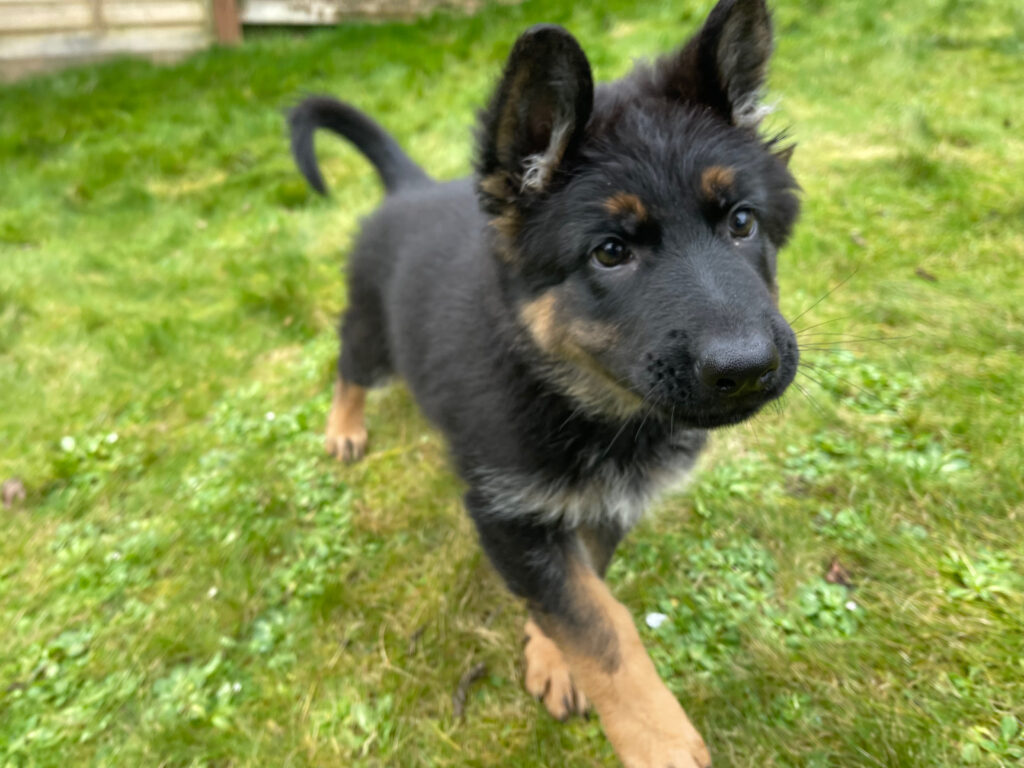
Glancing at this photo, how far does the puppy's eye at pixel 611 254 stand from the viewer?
1809 millimetres

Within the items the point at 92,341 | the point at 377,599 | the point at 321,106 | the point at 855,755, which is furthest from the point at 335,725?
the point at 92,341

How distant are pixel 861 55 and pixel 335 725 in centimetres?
740

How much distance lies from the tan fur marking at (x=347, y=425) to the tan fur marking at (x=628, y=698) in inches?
70.8

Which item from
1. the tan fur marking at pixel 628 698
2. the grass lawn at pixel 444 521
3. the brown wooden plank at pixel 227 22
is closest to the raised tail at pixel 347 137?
the grass lawn at pixel 444 521

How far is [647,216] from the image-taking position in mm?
1744

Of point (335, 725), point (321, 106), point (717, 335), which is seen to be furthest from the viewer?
point (321, 106)

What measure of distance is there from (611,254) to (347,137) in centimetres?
225

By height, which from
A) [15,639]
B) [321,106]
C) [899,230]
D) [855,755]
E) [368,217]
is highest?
[321,106]

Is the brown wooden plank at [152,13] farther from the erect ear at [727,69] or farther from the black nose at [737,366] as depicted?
the black nose at [737,366]

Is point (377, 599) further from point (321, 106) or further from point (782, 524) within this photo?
point (321, 106)

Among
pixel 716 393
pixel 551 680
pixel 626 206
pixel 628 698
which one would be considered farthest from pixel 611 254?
pixel 551 680

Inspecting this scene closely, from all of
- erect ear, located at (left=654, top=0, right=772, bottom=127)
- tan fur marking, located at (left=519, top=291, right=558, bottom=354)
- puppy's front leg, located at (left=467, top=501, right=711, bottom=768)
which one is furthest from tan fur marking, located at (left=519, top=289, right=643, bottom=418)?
erect ear, located at (left=654, top=0, right=772, bottom=127)

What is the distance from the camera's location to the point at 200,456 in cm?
349

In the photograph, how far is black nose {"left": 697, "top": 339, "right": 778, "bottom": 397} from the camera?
1.45 meters
